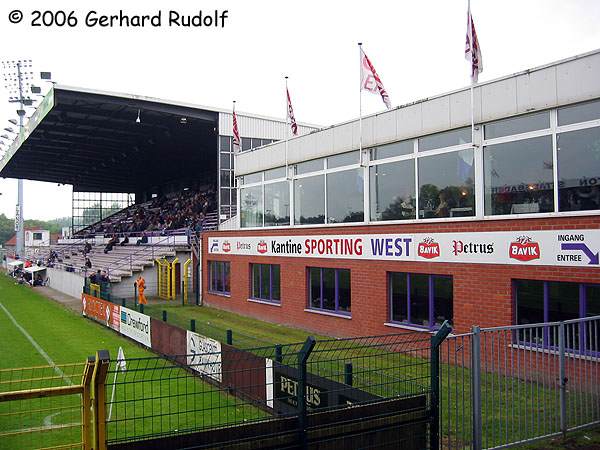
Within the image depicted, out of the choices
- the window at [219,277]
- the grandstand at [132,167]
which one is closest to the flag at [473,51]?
the grandstand at [132,167]

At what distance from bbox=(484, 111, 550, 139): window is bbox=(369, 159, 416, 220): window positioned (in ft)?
9.58

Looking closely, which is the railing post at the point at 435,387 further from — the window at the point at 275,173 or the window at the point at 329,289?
the window at the point at 275,173

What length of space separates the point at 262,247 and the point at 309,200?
3.67 metres

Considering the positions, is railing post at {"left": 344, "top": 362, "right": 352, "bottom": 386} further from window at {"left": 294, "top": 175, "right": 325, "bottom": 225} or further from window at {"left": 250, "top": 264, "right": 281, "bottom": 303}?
window at {"left": 250, "top": 264, "right": 281, "bottom": 303}

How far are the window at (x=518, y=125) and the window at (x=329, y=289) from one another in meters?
6.93

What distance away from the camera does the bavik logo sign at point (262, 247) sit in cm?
2400

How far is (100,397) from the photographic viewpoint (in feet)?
17.9

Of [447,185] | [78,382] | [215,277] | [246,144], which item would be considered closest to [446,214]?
[447,185]

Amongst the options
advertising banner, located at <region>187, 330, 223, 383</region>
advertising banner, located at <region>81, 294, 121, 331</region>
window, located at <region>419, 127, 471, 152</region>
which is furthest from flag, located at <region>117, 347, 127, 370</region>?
advertising banner, located at <region>81, 294, 121, 331</region>

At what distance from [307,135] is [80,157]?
1496 inches

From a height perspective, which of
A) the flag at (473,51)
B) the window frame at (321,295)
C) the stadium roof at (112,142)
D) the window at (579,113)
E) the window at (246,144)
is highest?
the stadium roof at (112,142)

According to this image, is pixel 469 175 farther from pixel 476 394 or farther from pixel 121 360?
pixel 121 360

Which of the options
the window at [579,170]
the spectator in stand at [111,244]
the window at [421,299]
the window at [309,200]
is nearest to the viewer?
the window at [579,170]

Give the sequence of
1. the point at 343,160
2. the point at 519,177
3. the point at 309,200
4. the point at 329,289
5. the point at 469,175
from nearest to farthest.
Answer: the point at 519,177 < the point at 469,175 < the point at 343,160 < the point at 329,289 < the point at 309,200
